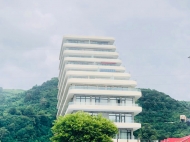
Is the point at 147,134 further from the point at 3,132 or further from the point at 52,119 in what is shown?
the point at 3,132

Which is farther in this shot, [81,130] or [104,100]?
[104,100]

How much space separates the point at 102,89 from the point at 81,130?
19.4 m

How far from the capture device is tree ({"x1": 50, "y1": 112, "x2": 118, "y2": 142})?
4288cm

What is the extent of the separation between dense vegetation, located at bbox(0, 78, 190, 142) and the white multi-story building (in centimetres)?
1636

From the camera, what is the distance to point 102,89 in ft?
203

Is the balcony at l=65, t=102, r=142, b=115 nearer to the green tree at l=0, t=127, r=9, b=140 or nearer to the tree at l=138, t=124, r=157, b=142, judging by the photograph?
the tree at l=138, t=124, r=157, b=142

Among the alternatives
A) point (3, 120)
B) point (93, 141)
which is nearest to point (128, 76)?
point (93, 141)

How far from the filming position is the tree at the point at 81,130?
42.9m

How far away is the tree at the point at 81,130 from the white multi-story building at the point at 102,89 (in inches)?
579

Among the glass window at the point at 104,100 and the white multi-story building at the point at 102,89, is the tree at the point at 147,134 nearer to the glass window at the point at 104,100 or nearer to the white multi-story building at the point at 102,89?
the white multi-story building at the point at 102,89

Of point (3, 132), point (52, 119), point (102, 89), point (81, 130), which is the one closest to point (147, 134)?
point (102, 89)

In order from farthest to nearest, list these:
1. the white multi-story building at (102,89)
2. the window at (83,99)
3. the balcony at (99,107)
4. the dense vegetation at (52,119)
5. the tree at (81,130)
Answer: the dense vegetation at (52,119) → the window at (83,99) → the white multi-story building at (102,89) → the balcony at (99,107) → the tree at (81,130)

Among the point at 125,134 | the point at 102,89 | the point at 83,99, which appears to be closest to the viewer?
the point at 125,134

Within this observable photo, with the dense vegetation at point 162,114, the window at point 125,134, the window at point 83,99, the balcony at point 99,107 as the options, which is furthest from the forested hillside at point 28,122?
the window at point 125,134
